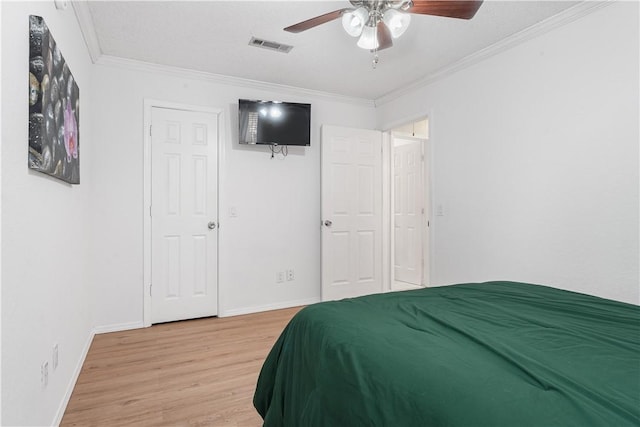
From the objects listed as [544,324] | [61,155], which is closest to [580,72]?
[544,324]

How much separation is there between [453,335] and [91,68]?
11.8ft

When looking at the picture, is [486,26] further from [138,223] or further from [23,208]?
[138,223]

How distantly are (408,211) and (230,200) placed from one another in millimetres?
2751

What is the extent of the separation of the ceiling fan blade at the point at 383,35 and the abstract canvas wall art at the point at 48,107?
65.8 inches

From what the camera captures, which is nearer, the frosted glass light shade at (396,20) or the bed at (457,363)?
the bed at (457,363)

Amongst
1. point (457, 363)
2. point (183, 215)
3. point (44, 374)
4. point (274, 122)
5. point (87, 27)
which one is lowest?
point (44, 374)

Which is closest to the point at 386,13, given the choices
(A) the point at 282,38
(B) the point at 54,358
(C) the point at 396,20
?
(C) the point at 396,20

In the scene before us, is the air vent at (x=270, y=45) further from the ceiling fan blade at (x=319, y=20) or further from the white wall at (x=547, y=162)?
the white wall at (x=547, y=162)

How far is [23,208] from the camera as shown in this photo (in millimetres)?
1351

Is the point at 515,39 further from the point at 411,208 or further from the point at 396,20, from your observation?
the point at 411,208

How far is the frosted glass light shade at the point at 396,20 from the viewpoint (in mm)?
1915

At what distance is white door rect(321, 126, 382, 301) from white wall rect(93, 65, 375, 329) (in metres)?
0.15

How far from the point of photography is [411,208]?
17.0 feet

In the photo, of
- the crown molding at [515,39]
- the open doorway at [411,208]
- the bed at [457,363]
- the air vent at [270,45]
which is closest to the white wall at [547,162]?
the crown molding at [515,39]
